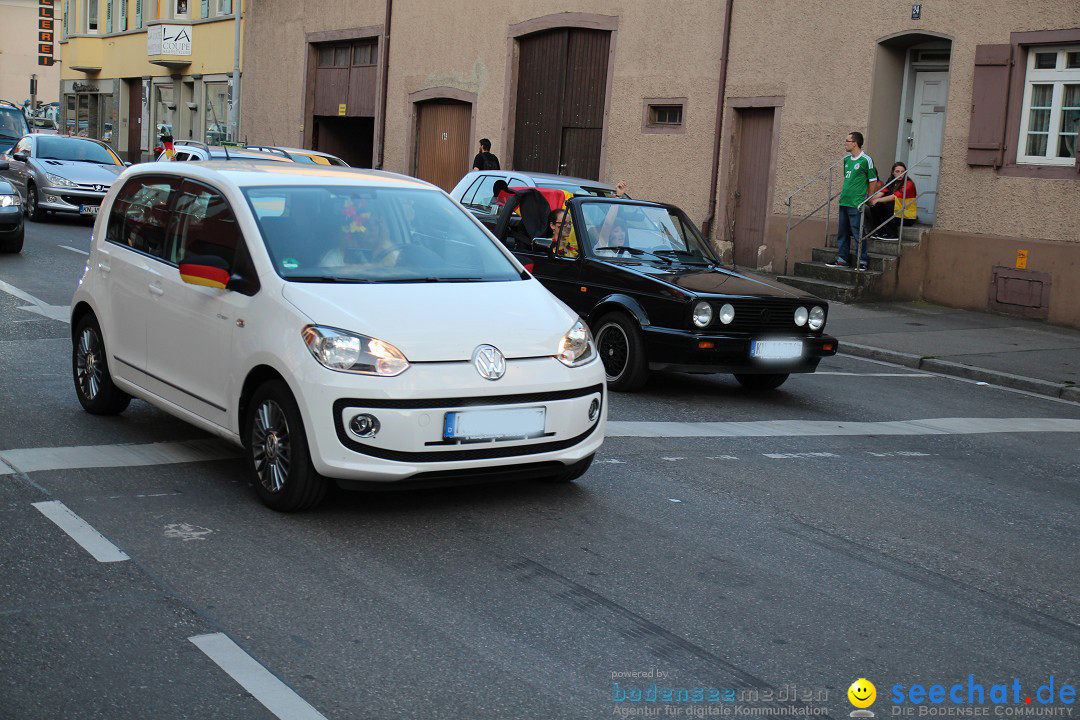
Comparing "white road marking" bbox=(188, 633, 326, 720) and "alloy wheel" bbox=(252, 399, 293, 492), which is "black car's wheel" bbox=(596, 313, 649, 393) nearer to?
"alloy wheel" bbox=(252, 399, 293, 492)

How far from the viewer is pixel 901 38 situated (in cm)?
1855

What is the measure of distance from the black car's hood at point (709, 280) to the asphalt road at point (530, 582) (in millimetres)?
1777

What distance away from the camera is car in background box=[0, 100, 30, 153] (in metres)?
29.4

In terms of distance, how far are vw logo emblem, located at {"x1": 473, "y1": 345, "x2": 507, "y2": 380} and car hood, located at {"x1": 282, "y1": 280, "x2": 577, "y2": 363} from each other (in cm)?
4

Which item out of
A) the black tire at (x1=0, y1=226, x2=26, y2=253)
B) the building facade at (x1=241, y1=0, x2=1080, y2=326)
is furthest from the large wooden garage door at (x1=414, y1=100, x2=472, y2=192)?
the black tire at (x1=0, y1=226, x2=26, y2=253)

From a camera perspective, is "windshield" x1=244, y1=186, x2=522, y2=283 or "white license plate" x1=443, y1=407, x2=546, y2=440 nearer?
"white license plate" x1=443, y1=407, x2=546, y2=440

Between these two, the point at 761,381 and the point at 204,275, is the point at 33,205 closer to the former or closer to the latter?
the point at 761,381

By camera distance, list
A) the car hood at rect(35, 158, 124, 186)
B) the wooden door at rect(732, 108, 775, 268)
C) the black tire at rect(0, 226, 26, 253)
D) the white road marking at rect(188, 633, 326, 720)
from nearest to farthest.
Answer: the white road marking at rect(188, 633, 326, 720) → the black tire at rect(0, 226, 26, 253) → the wooden door at rect(732, 108, 775, 268) → the car hood at rect(35, 158, 124, 186)

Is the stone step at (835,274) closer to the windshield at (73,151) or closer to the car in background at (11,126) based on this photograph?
the windshield at (73,151)

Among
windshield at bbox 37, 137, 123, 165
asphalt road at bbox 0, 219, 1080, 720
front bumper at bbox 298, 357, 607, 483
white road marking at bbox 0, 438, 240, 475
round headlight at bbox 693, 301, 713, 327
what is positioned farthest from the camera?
windshield at bbox 37, 137, 123, 165

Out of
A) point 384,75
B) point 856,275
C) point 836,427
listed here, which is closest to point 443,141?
point 384,75

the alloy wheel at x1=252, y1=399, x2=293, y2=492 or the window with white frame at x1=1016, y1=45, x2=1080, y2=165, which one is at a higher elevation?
the window with white frame at x1=1016, y1=45, x2=1080, y2=165

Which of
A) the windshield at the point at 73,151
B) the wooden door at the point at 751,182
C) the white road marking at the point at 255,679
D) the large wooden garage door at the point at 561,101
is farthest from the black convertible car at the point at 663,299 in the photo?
the windshield at the point at 73,151

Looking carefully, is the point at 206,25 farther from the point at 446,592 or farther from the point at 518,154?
the point at 446,592
